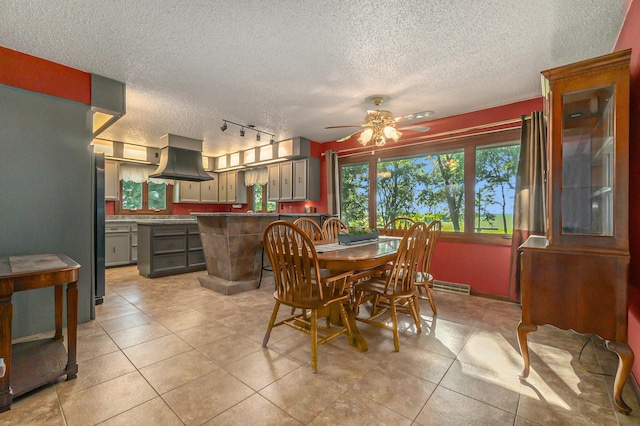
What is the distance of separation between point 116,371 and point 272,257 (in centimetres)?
127

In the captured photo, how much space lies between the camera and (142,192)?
6.51 metres

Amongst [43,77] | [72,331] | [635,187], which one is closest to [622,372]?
[635,187]

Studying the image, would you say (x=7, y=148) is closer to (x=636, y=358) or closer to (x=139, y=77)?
(x=139, y=77)

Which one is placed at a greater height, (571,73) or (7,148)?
(571,73)

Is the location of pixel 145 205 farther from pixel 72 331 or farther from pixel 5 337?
pixel 5 337

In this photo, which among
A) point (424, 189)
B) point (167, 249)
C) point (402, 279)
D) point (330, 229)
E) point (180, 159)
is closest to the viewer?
point (402, 279)

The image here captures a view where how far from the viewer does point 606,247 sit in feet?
5.28

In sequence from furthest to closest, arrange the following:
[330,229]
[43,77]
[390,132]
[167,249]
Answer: [167,249]
[330,229]
[390,132]
[43,77]

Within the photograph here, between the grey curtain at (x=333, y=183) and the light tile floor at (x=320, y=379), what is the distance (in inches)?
115

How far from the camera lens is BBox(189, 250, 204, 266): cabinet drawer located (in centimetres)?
495

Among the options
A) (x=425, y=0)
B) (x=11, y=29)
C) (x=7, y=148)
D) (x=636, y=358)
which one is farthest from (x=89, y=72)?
(x=636, y=358)

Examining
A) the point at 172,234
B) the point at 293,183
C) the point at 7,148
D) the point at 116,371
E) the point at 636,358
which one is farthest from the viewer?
the point at 293,183

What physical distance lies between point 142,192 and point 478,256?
6.99m

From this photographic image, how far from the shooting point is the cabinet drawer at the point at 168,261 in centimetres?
450
